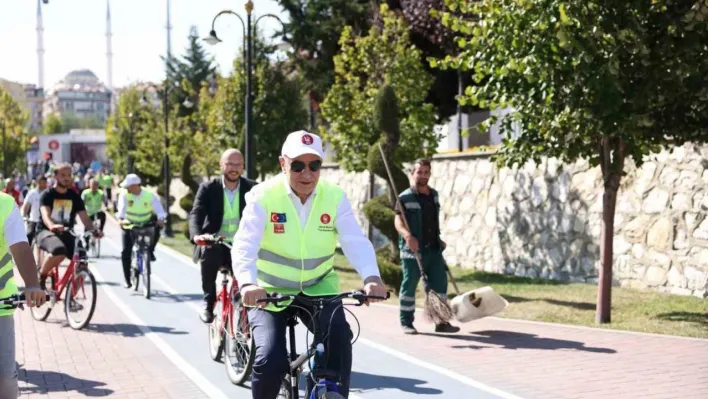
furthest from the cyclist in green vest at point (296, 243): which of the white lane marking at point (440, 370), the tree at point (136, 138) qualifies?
the tree at point (136, 138)

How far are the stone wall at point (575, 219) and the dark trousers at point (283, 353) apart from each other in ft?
25.7

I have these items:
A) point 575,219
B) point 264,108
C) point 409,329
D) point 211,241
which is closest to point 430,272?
point 409,329

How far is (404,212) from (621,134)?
2712 mm

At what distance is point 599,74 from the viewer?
991 cm

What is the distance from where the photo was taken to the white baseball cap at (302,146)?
15.9ft

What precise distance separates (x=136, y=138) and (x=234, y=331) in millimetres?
56879

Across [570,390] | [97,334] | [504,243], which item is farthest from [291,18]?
[570,390]

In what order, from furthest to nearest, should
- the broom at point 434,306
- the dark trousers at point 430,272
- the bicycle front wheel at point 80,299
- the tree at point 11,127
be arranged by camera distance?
the tree at point 11,127, the bicycle front wheel at point 80,299, the dark trousers at point 430,272, the broom at point 434,306

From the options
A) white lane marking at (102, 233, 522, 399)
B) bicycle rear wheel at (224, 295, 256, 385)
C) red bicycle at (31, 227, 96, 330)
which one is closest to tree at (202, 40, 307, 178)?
red bicycle at (31, 227, 96, 330)

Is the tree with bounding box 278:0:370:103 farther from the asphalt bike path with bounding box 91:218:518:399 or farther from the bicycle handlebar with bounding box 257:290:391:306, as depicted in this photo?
the bicycle handlebar with bounding box 257:290:391:306

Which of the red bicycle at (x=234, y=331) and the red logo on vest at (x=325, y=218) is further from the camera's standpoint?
the red bicycle at (x=234, y=331)

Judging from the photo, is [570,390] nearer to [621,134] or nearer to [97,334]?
[621,134]

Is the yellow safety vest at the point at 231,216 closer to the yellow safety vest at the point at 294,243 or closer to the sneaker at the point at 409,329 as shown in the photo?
the sneaker at the point at 409,329

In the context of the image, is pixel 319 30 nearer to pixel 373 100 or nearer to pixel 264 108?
pixel 264 108
